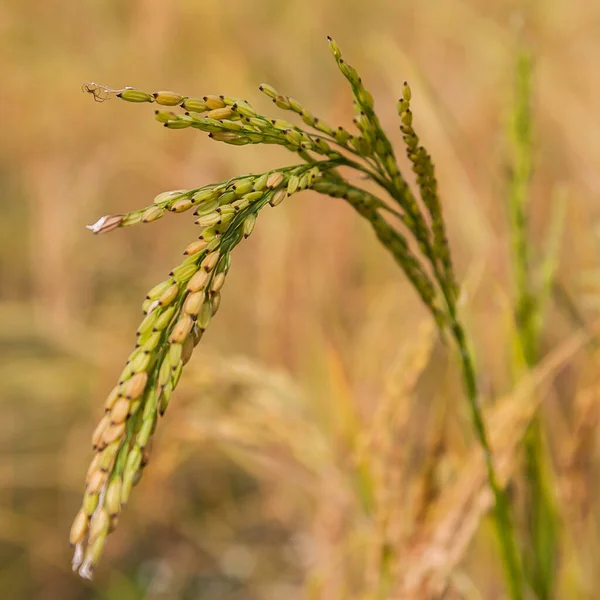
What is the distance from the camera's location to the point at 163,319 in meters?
0.29

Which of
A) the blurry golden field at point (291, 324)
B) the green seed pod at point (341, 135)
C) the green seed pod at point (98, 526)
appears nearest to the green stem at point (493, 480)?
the blurry golden field at point (291, 324)

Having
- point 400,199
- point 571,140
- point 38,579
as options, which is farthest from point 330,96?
point 400,199

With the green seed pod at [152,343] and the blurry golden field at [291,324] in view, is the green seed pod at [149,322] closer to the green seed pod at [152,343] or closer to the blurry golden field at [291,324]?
the green seed pod at [152,343]

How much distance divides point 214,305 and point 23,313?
55.1 inches

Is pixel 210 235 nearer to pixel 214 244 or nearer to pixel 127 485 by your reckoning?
pixel 214 244

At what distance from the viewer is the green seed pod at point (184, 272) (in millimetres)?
294

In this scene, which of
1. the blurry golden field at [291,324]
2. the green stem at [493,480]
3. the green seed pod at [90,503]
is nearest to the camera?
the green seed pod at [90,503]

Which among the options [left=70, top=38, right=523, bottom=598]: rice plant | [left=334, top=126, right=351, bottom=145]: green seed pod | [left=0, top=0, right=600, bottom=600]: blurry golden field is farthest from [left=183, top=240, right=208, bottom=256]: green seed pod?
[left=0, top=0, right=600, bottom=600]: blurry golden field

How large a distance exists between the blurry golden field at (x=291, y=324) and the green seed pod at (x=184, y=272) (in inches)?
13.9

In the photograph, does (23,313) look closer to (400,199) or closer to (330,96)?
(330,96)

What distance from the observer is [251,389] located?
3.16 feet

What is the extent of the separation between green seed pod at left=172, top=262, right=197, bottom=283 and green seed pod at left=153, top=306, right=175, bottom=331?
2 cm

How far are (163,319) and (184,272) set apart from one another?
0.03 m

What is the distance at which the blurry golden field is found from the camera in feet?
2.37
